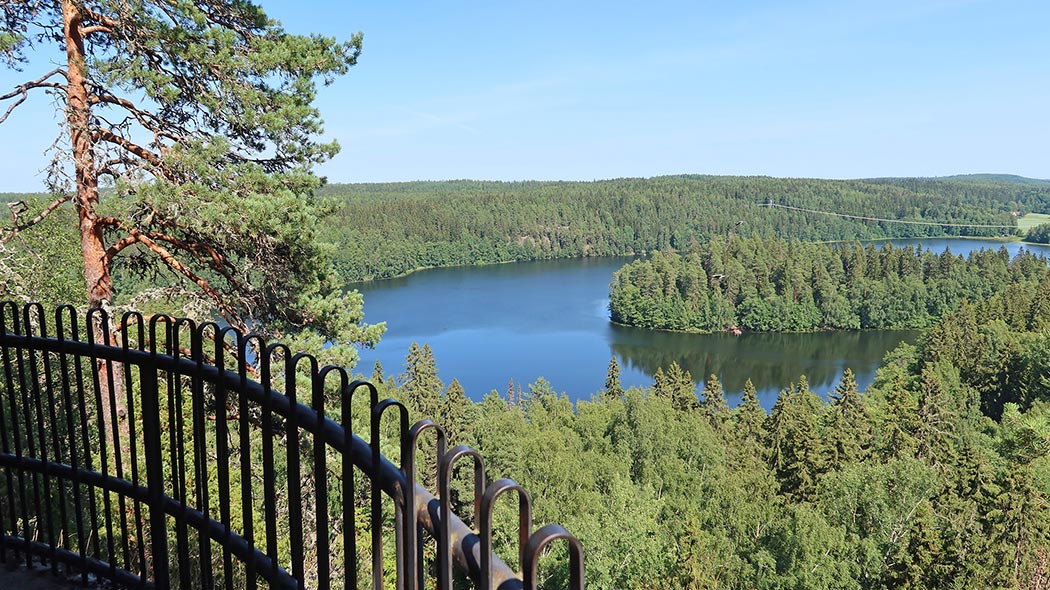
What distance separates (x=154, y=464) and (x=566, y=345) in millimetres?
52871

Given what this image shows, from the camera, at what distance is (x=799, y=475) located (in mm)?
22281

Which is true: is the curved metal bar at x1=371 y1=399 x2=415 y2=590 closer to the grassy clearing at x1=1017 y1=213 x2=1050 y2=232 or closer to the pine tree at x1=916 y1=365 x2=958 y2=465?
the pine tree at x1=916 y1=365 x2=958 y2=465

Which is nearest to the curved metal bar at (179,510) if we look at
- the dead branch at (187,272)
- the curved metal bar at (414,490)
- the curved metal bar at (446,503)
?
the curved metal bar at (414,490)

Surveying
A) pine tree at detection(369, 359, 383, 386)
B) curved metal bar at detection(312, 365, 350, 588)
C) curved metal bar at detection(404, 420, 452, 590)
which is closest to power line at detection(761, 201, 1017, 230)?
pine tree at detection(369, 359, 383, 386)

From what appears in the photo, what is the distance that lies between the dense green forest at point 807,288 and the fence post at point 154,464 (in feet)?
213

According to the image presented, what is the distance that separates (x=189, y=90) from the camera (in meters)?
7.40

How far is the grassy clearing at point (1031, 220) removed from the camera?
141050 mm

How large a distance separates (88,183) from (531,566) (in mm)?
7700

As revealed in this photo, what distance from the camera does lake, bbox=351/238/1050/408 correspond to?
→ 47.6 m

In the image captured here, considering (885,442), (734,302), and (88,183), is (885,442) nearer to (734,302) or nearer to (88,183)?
(88,183)

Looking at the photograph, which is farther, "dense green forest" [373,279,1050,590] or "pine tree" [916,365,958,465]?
"pine tree" [916,365,958,465]

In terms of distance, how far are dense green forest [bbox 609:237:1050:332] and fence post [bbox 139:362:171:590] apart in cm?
6483

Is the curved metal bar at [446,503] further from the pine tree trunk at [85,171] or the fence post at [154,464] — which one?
the pine tree trunk at [85,171]

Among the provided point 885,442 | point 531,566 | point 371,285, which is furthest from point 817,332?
point 531,566
